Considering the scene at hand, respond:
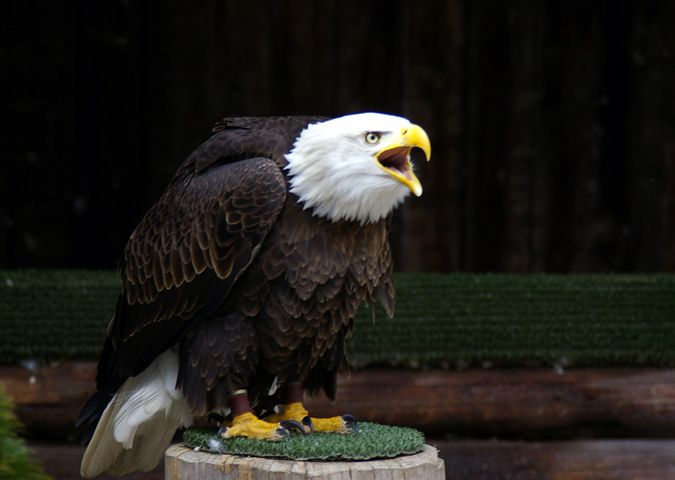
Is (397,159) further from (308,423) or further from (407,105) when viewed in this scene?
(407,105)

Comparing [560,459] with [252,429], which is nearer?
[252,429]

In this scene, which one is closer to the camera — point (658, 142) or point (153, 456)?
point (153, 456)

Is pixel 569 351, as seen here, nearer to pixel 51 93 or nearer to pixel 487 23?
pixel 487 23

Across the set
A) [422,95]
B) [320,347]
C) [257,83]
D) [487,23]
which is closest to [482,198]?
[422,95]

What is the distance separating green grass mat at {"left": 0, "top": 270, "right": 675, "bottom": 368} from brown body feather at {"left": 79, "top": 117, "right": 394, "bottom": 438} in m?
0.97

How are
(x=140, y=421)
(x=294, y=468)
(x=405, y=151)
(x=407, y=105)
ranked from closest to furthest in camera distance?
1. (x=294, y=468)
2. (x=405, y=151)
3. (x=140, y=421)
4. (x=407, y=105)

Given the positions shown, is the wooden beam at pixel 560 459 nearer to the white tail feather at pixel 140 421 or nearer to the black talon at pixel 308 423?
the black talon at pixel 308 423

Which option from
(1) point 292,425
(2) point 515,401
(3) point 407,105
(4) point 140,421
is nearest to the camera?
(1) point 292,425

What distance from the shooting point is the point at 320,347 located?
2.33 m

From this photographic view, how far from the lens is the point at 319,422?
7.85 ft

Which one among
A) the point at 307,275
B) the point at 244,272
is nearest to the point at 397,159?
the point at 307,275

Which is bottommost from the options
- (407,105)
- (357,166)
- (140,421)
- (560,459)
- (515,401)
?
(560,459)

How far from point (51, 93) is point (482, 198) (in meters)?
2.27

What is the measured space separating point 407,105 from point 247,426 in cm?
229
